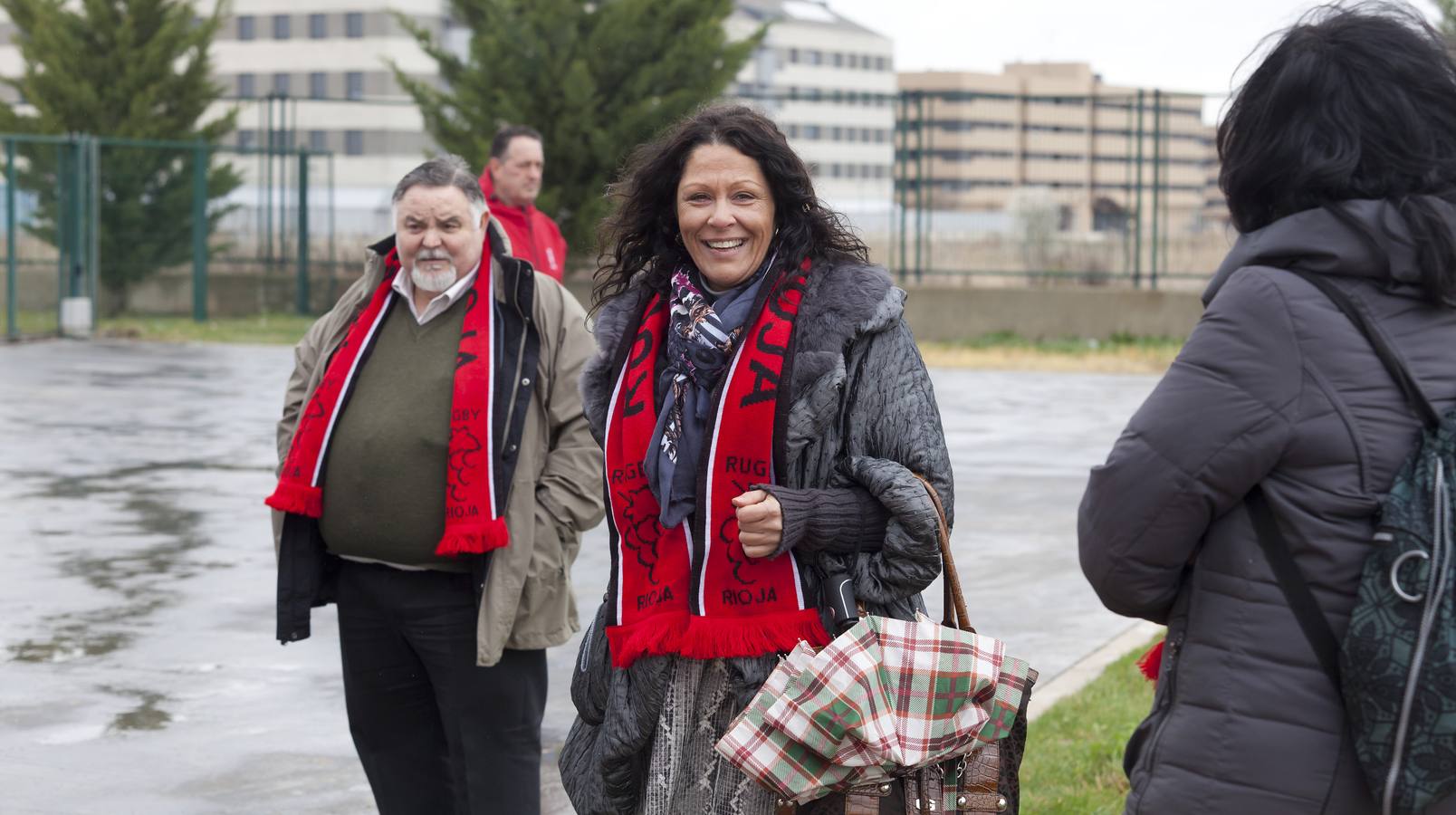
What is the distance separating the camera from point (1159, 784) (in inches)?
105

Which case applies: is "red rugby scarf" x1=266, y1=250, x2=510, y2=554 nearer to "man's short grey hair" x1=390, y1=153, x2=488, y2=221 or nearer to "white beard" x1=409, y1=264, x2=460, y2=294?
"white beard" x1=409, y1=264, x2=460, y2=294

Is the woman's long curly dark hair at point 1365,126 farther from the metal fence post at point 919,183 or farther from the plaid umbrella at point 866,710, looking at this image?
the metal fence post at point 919,183

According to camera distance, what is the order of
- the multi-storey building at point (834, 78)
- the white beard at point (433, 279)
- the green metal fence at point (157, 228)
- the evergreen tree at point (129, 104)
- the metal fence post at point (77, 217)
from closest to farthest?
1. the white beard at point (433, 279)
2. the metal fence post at point (77, 217)
3. the green metal fence at point (157, 228)
4. the evergreen tree at point (129, 104)
5. the multi-storey building at point (834, 78)

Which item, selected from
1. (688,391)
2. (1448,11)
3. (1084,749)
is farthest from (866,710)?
(1448,11)

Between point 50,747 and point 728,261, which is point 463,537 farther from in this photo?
point 50,747

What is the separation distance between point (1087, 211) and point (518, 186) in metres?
20.0

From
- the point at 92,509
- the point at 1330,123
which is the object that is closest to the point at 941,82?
the point at 92,509

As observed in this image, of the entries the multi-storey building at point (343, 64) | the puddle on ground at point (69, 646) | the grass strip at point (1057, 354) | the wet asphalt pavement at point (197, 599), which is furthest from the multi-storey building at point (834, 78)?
the puddle on ground at point (69, 646)

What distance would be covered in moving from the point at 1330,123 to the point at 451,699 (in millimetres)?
2549

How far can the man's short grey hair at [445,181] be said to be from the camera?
14.8 feet

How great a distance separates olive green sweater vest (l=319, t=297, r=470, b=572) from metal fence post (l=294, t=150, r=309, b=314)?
25825 mm

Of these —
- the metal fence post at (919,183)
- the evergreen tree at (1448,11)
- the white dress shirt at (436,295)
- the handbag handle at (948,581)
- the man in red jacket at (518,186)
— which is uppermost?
the evergreen tree at (1448,11)

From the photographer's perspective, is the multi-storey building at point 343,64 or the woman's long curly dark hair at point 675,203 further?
the multi-storey building at point 343,64

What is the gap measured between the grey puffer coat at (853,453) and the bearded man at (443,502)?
875 millimetres
